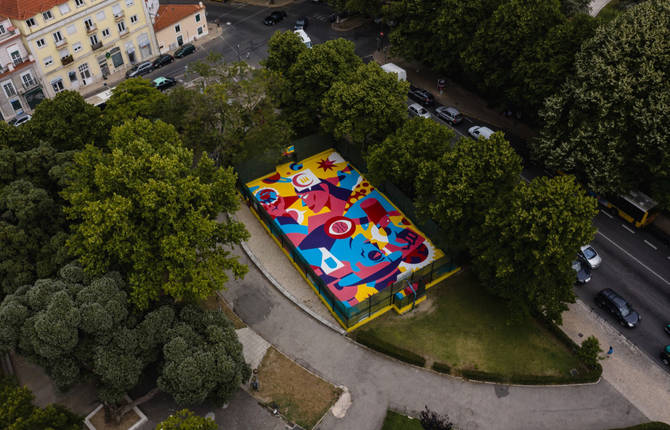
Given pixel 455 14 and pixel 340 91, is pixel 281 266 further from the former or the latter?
pixel 455 14

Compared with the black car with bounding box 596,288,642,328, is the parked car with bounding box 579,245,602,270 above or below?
above

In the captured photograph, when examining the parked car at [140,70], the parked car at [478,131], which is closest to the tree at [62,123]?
the parked car at [140,70]

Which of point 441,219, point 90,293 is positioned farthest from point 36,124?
point 441,219

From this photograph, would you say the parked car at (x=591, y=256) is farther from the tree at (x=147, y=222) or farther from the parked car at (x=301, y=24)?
the parked car at (x=301, y=24)

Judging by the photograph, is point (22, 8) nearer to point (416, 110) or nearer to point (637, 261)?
point (416, 110)

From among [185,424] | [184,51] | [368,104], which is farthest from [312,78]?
[185,424]

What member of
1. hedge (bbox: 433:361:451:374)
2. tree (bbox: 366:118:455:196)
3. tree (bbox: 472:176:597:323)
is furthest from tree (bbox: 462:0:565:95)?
→ hedge (bbox: 433:361:451:374)

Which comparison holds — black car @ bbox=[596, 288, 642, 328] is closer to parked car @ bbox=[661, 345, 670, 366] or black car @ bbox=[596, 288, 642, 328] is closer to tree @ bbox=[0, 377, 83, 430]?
parked car @ bbox=[661, 345, 670, 366]
